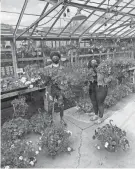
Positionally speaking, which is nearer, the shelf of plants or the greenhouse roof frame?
the shelf of plants

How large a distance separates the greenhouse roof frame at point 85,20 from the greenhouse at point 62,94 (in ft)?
0.10

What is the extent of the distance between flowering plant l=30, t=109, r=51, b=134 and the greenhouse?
0.01 m

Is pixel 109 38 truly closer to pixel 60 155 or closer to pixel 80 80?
pixel 80 80

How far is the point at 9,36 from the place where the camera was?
4258mm

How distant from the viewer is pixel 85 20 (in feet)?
16.6

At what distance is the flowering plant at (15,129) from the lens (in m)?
2.50

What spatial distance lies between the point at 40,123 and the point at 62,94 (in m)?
0.76

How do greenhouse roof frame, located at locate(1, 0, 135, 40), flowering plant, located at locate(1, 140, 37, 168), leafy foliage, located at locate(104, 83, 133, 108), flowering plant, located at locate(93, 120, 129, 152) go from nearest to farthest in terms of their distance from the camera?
flowering plant, located at locate(1, 140, 37, 168) → flowering plant, located at locate(93, 120, 129, 152) → leafy foliage, located at locate(104, 83, 133, 108) → greenhouse roof frame, located at locate(1, 0, 135, 40)

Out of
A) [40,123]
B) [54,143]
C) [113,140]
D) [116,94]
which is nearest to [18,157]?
[54,143]

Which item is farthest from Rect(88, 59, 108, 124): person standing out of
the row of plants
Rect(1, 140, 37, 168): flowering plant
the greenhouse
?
Rect(1, 140, 37, 168): flowering plant

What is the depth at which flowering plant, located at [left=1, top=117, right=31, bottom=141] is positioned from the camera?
2.50 m

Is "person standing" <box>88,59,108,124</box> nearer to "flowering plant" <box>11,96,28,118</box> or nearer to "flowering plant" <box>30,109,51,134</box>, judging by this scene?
"flowering plant" <box>30,109,51,134</box>

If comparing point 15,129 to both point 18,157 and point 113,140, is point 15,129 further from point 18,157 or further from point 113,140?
point 113,140

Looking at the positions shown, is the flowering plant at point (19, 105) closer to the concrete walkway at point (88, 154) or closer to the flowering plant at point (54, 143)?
the flowering plant at point (54, 143)
